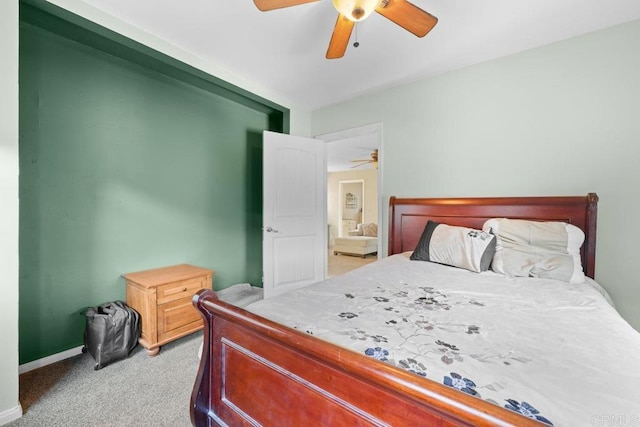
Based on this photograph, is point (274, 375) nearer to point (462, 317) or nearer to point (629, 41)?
point (462, 317)

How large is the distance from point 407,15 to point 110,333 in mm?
2876

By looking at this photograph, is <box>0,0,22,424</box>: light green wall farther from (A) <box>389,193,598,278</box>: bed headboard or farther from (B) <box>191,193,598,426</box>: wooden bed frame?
(A) <box>389,193,598,278</box>: bed headboard

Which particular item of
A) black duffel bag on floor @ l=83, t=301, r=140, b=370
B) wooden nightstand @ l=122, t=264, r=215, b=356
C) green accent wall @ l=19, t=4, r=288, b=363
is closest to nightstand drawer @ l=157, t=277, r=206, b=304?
wooden nightstand @ l=122, t=264, r=215, b=356

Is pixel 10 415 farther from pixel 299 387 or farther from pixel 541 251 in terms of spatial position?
pixel 541 251

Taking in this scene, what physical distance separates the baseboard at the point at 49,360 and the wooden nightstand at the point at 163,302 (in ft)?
1.54

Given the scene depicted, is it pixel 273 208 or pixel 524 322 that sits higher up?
pixel 273 208

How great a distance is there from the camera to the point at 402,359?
2.74 ft

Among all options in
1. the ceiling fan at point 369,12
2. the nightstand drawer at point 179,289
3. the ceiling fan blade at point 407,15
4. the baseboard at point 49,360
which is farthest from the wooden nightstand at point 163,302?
the ceiling fan blade at point 407,15

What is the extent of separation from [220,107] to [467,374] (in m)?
3.31

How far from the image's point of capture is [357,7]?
133 centimetres

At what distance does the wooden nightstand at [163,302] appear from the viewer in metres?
2.13

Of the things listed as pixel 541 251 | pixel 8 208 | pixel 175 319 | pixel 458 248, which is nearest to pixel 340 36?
pixel 458 248

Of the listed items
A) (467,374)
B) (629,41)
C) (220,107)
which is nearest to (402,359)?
(467,374)

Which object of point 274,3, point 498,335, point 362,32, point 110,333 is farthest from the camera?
point 362,32
